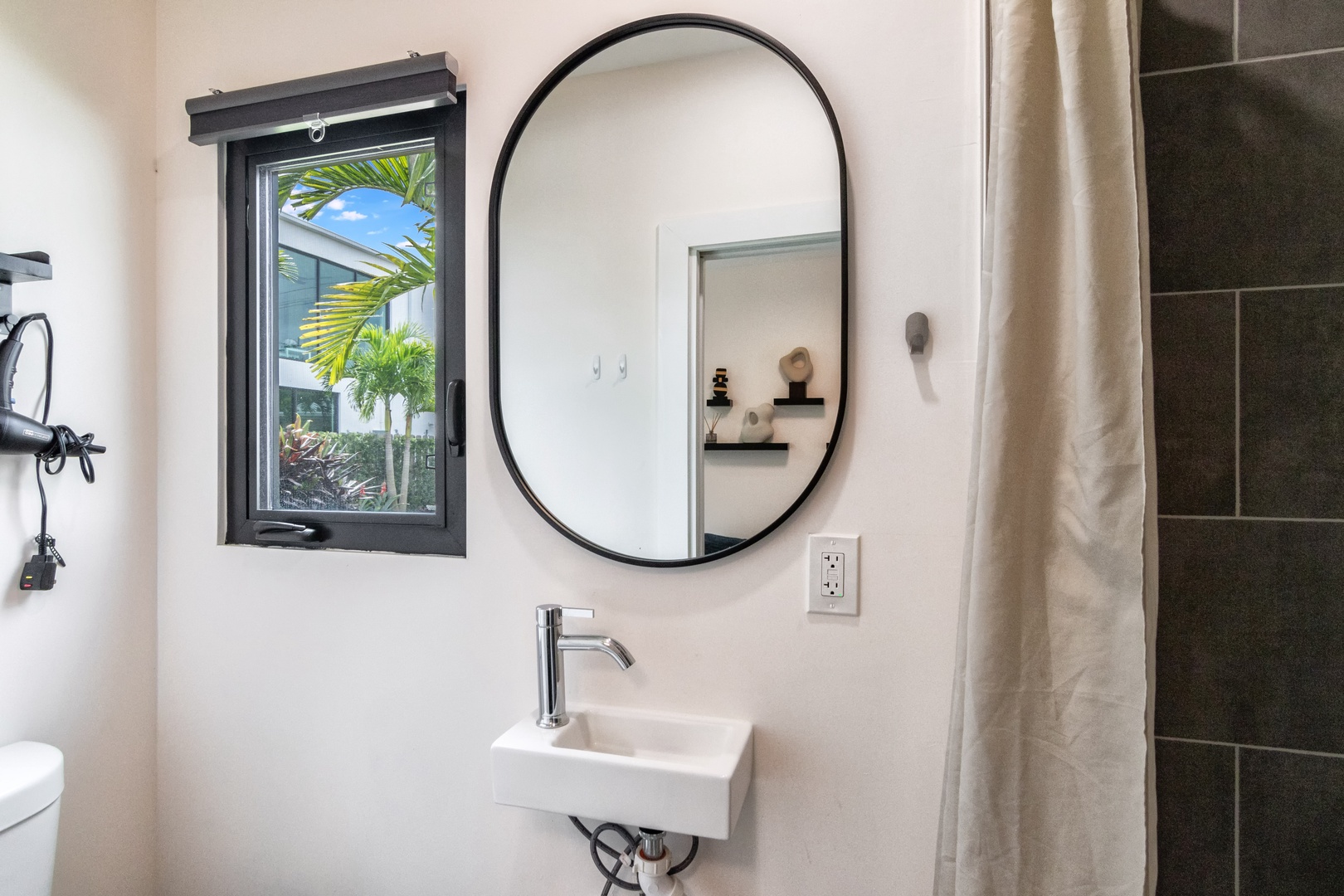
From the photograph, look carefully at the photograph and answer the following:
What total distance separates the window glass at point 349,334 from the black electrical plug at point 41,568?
0.33 meters

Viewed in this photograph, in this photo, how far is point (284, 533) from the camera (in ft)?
4.59

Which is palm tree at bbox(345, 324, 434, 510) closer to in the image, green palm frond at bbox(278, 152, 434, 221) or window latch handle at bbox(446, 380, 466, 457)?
window latch handle at bbox(446, 380, 466, 457)

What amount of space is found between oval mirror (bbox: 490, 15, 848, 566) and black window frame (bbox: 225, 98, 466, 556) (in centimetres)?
10

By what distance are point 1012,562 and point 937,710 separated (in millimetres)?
343

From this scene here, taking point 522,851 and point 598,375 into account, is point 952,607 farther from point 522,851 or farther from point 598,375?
point 522,851

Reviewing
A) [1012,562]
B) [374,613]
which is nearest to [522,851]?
[374,613]

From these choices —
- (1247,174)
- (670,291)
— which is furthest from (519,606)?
(1247,174)

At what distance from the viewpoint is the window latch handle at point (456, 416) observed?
1283 mm

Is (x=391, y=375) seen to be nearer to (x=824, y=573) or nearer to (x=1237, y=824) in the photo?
(x=824, y=573)

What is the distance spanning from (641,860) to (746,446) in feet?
2.15

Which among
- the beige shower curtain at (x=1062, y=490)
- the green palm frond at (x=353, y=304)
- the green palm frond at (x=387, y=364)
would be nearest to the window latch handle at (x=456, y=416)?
the green palm frond at (x=387, y=364)

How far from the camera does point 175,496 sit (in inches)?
58.0

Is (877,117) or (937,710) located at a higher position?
(877,117)

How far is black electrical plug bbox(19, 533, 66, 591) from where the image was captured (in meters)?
1.23
